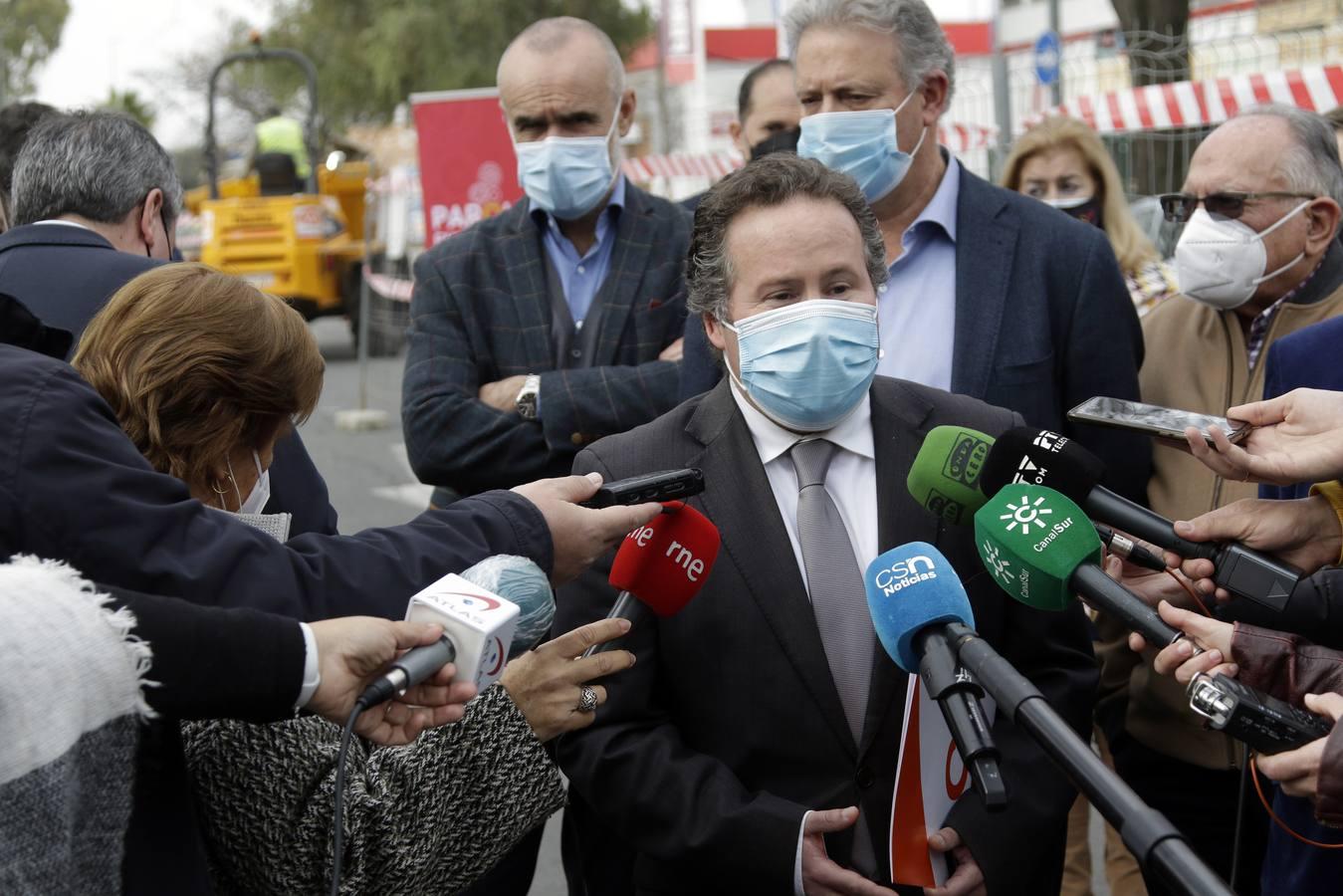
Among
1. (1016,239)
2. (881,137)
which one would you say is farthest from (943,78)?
(1016,239)

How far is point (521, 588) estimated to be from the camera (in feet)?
6.47

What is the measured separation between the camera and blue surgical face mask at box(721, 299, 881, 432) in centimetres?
256

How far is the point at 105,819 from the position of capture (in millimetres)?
1647

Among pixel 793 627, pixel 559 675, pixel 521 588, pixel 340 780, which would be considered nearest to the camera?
pixel 340 780

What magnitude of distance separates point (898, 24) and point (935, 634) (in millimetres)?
2157

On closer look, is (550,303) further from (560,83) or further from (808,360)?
(808,360)

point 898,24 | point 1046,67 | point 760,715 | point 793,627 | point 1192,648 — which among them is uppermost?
point 1046,67

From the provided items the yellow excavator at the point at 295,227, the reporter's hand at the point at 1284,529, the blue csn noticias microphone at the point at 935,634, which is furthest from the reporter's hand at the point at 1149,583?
the yellow excavator at the point at 295,227

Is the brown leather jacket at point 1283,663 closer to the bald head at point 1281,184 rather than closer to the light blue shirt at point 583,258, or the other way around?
the bald head at point 1281,184

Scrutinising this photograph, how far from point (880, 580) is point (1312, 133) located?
2.16 meters

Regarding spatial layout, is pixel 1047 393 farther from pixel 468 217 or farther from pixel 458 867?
pixel 468 217

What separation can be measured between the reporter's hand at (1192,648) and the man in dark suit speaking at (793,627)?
49cm

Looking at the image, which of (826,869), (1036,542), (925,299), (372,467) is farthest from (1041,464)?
(372,467)

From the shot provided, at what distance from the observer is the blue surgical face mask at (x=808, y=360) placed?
2561 millimetres
